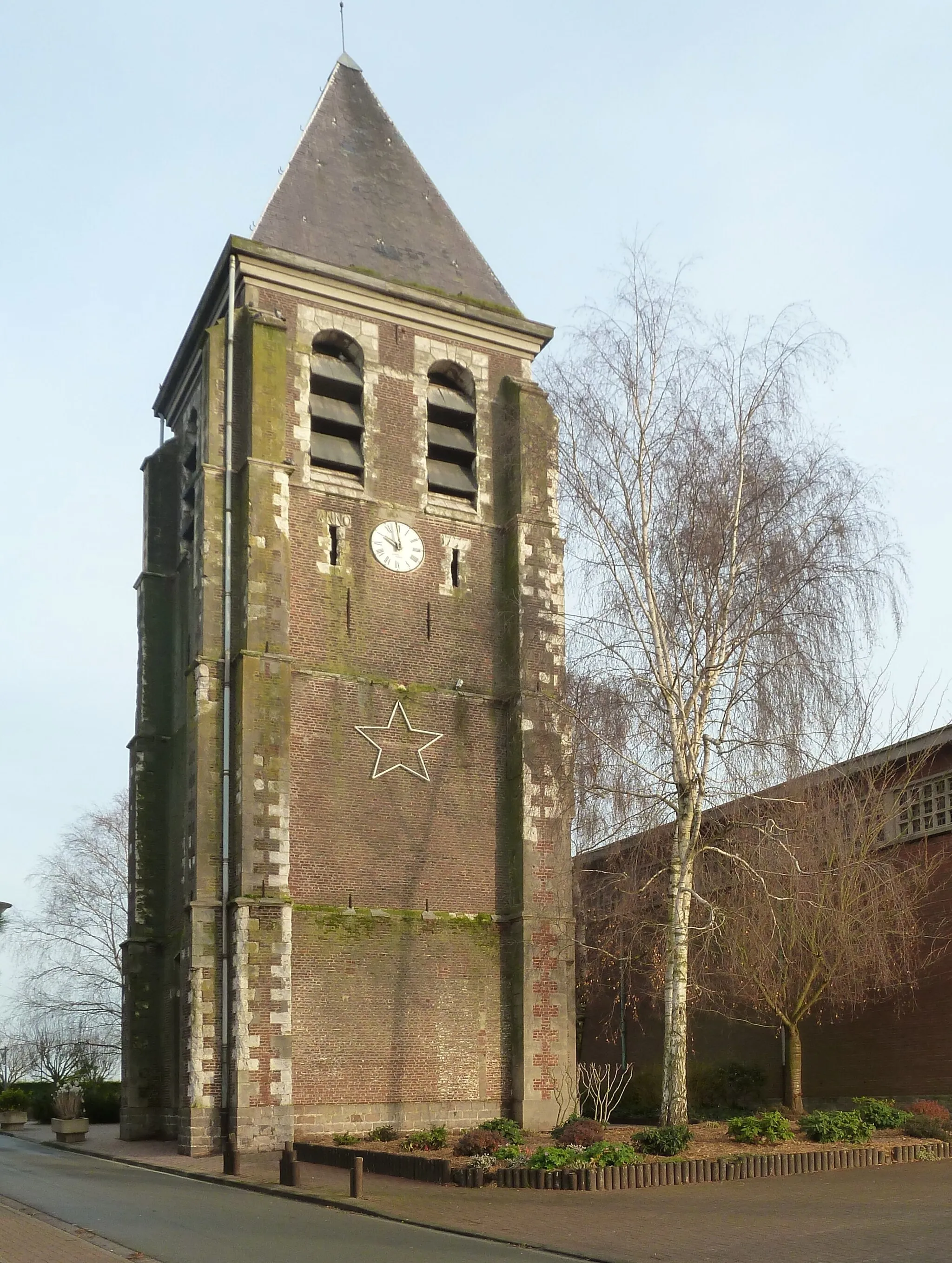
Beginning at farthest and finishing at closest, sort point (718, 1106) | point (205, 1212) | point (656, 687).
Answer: point (718, 1106)
point (656, 687)
point (205, 1212)

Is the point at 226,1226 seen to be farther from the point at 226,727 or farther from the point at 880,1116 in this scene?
the point at 226,727

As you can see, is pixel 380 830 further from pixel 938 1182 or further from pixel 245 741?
pixel 938 1182

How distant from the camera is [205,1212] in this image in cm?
1409

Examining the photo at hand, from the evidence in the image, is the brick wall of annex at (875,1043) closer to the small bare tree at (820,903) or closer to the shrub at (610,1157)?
the small bare tree at (820,903)

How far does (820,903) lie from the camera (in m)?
22.2

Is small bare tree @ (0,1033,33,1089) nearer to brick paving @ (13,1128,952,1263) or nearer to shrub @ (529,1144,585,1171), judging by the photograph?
brick paving @ (13,1128,952,1263)

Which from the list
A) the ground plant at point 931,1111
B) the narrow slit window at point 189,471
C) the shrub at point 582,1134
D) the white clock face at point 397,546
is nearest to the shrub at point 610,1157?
the shrub at point 582,1134

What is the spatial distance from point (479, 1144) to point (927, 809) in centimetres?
1156

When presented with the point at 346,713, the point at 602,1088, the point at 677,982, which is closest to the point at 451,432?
the point at 346,713

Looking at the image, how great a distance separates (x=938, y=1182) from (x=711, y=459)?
10.6m

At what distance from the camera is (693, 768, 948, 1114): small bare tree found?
21781mm

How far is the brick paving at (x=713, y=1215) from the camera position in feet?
37.8

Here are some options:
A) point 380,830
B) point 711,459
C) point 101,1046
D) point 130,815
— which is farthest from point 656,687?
point 101,1046

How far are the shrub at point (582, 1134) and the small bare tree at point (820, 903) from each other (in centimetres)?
383
